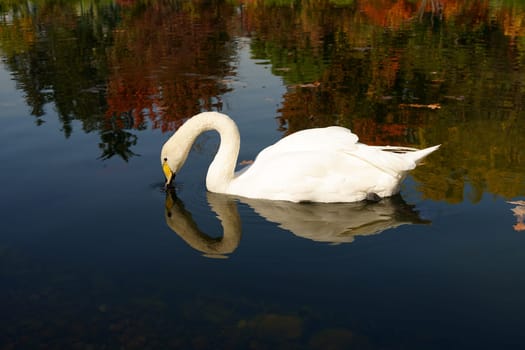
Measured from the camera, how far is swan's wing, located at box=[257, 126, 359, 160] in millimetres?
Answer: 7301

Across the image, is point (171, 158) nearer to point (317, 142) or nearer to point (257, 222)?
point (257, 222)

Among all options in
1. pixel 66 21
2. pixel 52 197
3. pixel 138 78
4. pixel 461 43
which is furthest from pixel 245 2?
pixel 52 197

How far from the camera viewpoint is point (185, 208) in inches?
299

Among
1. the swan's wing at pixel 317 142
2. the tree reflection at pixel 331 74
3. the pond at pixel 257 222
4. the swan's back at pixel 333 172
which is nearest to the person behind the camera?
the pond at pixel 257 222

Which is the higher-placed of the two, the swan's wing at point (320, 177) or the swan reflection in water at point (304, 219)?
the swan's wing at point (320, 177)

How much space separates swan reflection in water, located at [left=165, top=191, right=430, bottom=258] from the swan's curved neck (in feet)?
0.82

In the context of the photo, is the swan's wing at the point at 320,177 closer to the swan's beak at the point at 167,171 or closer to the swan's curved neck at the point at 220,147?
the swan's curved neck at the point at 220,147

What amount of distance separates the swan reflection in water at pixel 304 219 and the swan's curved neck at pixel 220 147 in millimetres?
250

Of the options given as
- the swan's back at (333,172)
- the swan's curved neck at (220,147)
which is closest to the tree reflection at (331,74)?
the swan's back at (333,172)

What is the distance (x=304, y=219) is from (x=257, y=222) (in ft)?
1.79

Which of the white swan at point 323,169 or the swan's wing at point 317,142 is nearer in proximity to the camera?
the white swan at point 323,169

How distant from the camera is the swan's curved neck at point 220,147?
7715 millimetres

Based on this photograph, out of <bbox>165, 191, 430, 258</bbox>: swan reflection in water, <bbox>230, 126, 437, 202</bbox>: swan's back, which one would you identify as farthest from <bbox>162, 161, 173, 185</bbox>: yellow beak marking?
<bbox>230, 126, 437, 202</bbox>: swan's back

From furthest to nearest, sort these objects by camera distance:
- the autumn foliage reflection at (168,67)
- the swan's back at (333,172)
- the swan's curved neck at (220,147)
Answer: the autumn foliage reflection at (168,67)
the swan's curved neck at (220,147)
the swan's back at (333,172)
